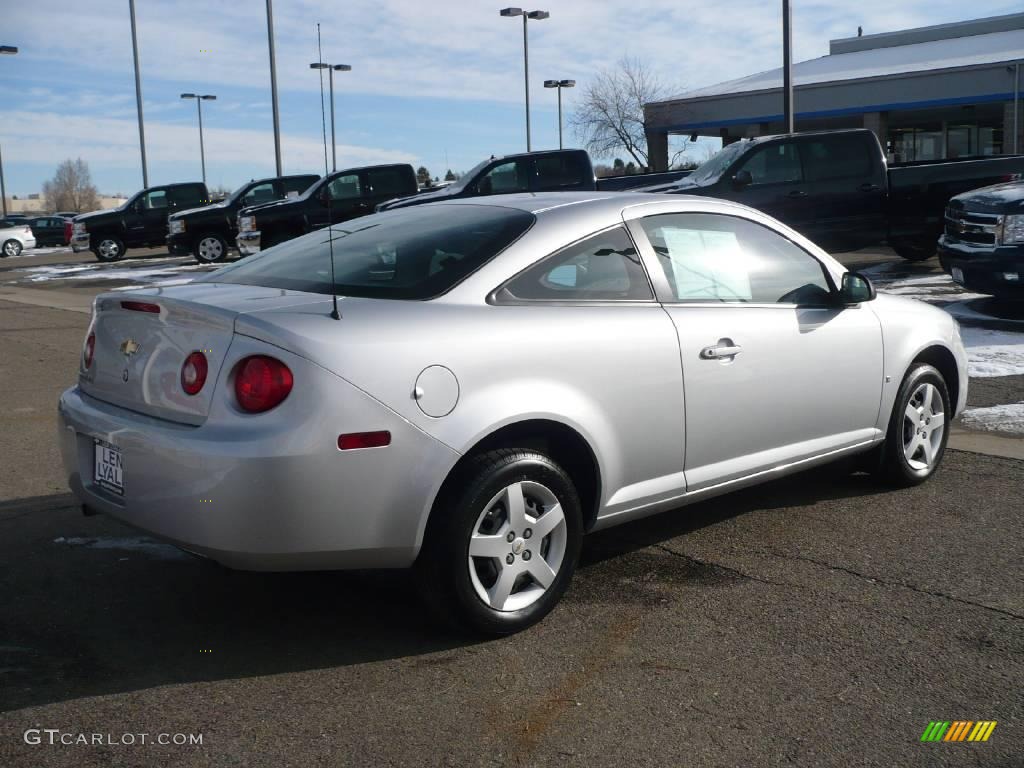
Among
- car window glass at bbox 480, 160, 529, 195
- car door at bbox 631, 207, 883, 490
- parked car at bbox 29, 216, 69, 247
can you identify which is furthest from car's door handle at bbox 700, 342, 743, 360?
parked car at bbox 29, 216, 69, 247

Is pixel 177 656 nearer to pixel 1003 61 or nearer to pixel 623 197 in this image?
pixel 623 197

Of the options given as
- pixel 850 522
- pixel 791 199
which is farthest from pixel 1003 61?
pixel 850 522

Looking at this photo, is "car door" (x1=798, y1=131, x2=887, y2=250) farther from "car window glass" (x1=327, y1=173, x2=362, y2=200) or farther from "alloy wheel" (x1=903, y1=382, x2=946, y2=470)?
"alloy wheel" (x1=903, y1=382, x2=946, y2=470)

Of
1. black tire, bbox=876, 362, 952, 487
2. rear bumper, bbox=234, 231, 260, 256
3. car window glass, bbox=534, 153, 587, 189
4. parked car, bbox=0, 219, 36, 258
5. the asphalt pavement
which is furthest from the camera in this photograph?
parked car, bbox=0, 219, 36, 258

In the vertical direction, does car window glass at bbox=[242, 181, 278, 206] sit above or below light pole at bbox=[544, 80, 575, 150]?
below

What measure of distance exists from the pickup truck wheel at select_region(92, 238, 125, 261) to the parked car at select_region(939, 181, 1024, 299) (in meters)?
23.3

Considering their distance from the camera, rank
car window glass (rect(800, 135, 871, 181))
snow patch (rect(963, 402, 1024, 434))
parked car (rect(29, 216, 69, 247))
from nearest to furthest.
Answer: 1. snow patch (rect(963, 402, 1024, 434))
2. car window glass (rect(800, 135, 871, 181))
3. parked car (rect(29, 216, 69, 247))

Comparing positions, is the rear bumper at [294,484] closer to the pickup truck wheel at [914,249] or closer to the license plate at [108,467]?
the license plate at [108,467]

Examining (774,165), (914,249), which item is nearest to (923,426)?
(774,165)

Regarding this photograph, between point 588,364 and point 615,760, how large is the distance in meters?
1.49

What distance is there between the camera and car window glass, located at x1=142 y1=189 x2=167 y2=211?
29.8 meters

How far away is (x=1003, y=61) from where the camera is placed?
3397 cm

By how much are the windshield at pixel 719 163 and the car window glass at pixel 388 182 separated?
8.42 m

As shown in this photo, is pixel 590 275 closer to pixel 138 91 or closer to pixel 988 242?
pixel 988 242
